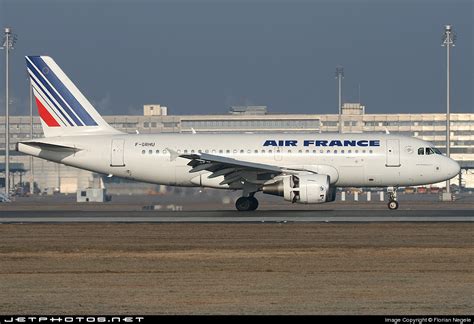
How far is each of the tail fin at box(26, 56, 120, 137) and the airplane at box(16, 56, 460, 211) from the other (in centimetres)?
5

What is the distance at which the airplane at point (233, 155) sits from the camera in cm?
4891

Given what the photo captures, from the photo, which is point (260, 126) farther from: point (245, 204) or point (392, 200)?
point (245, 204)

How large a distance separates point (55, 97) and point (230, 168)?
10.6 metres

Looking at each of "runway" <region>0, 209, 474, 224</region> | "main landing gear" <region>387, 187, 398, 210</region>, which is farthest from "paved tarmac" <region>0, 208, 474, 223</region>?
"main landing gear" <region>387, 187, 398, 210</region>

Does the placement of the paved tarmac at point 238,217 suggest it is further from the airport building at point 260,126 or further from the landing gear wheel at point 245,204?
the airport building at point 260,126

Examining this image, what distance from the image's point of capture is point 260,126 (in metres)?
127

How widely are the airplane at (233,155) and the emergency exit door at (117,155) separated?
5cm

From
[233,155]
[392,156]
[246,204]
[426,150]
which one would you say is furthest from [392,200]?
[233,155]

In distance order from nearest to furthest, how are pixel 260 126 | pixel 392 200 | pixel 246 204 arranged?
pixel 246 204 < pixel 392 200 < pixel 260 126

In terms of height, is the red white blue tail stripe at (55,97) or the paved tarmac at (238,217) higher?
the red white blue tail stripe at (55,97)

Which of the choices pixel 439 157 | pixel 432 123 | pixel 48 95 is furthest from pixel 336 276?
pixel 432 123

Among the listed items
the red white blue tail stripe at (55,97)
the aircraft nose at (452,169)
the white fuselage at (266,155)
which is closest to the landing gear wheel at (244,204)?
the white fuselage at (266,155)

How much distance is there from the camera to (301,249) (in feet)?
99.1

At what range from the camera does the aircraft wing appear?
153ft
